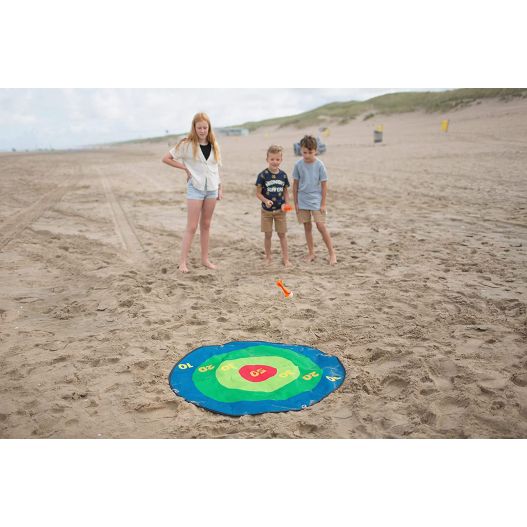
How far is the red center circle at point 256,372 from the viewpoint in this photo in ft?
9.49

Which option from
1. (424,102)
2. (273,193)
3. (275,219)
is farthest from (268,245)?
(424,102)

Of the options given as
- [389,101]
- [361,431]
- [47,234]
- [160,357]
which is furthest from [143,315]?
[389,101]

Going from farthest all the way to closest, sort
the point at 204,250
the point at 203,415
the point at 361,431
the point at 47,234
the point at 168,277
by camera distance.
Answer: the point at 47,234
the point at 204,250
the point at 168,277
the point at 203,415
the point at 361,431

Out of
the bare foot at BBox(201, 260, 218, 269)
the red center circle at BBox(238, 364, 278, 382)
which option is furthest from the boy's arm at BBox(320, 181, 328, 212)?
the red center circle at BBox(238, 364, 278, 382)

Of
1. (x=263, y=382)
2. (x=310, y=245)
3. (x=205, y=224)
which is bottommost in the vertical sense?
(x=263, y=382)

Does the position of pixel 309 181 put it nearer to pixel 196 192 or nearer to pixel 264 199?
pixel 264 199

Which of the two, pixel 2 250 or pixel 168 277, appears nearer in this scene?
pixel 168 277

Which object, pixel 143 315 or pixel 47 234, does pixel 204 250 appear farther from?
pixel 47 234

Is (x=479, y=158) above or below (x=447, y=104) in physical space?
below

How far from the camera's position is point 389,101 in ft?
159

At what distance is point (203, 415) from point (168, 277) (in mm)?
2533

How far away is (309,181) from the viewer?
5098 millimetres

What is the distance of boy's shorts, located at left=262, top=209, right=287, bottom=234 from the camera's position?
5.05m

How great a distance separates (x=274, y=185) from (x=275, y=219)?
0.42m
